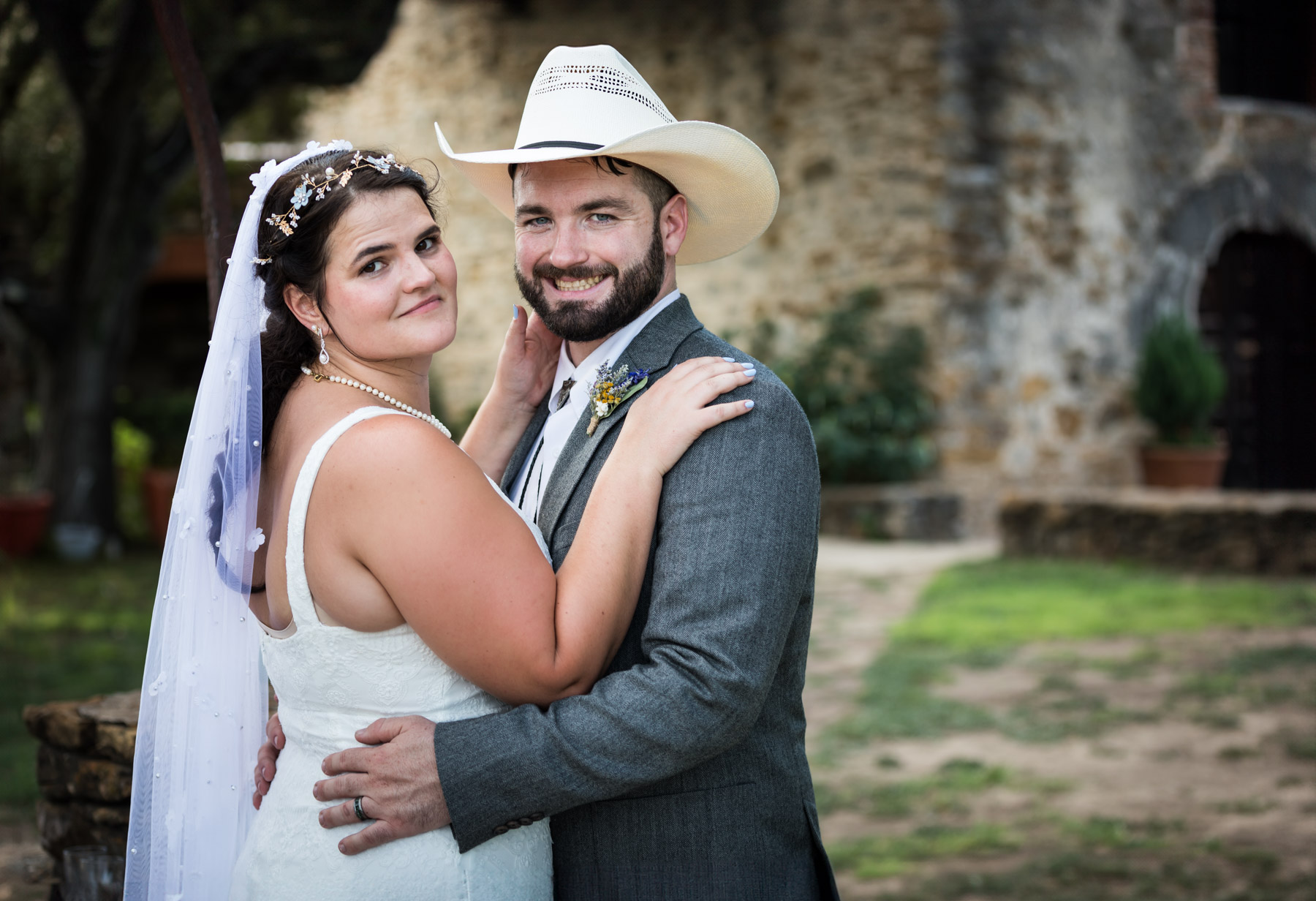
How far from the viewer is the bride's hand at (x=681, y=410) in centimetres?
174

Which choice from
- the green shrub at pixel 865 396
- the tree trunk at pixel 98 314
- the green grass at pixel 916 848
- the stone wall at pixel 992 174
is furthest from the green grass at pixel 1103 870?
the tree trunk at pixel 98 314

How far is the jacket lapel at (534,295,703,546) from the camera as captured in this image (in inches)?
76.8

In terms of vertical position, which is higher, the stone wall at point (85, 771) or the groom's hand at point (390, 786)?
the groom's hand at point (390, 786)

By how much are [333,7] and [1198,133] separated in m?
7.89

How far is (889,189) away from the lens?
32.7ft

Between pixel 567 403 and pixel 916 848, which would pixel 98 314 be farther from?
pixel 567 403

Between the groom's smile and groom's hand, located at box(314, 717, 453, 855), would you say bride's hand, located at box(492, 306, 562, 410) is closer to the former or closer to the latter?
the groom's smile

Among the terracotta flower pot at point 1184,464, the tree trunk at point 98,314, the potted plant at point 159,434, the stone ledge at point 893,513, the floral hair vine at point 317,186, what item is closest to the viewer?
the floral hair vine at point 317,186

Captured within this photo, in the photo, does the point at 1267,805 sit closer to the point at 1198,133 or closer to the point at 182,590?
the point at 182,590

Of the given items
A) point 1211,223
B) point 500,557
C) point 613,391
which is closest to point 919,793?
point 613,391

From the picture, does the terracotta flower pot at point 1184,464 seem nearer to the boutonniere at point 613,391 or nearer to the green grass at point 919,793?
the green grass at point 919,793

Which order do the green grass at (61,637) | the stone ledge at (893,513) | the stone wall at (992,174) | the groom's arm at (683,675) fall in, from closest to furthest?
the groom's arm at (683,675)
the green grass at (61,637)
the stone ledge at (893,513)
the stone wall at (992,174)

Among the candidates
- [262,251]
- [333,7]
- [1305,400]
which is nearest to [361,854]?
[262,251]

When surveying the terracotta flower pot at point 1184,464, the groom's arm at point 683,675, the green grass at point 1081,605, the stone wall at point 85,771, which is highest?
the groom's arm at point 683,675
